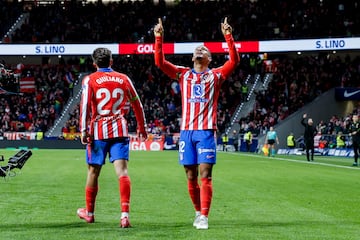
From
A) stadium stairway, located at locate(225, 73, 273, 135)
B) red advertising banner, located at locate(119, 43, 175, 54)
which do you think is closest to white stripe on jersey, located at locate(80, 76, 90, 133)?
stadium stairway, located at locate(225, 73, 273, 135)

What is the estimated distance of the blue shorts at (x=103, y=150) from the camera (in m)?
9.35

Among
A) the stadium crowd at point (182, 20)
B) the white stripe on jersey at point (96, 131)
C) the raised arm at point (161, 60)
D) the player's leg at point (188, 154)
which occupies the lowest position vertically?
the player's leg at point (188, 154)

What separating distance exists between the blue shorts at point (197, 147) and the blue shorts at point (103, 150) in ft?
2.46

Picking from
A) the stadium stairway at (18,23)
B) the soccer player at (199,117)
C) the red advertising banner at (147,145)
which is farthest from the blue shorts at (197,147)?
the stadium stairway at (18,23)

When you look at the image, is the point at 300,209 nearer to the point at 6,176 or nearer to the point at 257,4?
the point at 6,176

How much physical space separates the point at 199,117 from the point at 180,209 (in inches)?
112

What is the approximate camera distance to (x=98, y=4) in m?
62.2

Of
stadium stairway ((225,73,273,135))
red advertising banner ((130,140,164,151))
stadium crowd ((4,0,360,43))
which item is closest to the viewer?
red advertising banner ((130,140,164,151))

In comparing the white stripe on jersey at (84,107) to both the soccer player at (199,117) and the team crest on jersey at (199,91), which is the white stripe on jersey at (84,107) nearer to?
the soccer player at (199,117)

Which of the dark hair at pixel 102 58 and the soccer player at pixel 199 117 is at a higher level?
the dark hair at pixel 102 58

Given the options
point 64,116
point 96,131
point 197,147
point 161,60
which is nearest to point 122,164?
point 96,131

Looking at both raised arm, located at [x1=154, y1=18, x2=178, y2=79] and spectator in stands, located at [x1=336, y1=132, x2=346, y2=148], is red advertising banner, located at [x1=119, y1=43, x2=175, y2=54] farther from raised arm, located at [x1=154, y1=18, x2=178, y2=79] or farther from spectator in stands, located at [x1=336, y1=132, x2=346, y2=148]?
raised arm, located at [x1=154, y1=18, x2=178, y2=79]

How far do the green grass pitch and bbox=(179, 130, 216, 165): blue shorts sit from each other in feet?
2.82

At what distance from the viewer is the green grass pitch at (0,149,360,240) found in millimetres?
8664
